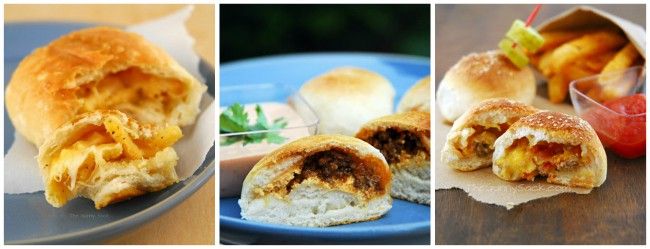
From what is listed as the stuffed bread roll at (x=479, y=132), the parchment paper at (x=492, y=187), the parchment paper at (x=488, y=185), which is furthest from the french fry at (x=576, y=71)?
the parchment paper at (x=492, y=187)

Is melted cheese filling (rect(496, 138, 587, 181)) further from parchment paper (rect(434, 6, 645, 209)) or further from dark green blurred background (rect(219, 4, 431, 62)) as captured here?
dark green blurred background (rect(219, 4, 431, 62))

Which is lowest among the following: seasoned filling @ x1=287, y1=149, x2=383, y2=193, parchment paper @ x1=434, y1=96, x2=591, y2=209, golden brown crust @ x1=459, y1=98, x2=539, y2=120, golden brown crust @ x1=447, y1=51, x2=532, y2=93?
parchment paper @ x1=434, y1=96, x2=591, y2=209

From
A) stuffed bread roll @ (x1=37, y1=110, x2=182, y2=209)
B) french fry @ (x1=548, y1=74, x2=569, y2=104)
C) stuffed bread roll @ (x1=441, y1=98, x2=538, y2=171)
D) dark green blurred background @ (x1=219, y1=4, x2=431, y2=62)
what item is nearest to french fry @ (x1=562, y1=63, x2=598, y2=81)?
french fry @ (x1=548, y1=74, x2=569, y2=104)

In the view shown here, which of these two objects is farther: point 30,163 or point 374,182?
point 30,163

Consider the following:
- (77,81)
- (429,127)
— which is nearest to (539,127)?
(429,127)

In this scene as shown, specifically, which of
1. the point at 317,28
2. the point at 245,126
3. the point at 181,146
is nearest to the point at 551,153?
the point at 245,126

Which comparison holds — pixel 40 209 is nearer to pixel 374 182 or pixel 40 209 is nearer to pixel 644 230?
pixel 374 182

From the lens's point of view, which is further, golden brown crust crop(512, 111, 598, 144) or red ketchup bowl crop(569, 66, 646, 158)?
red ketchup bowl crop(569, 66, 646, 158)
